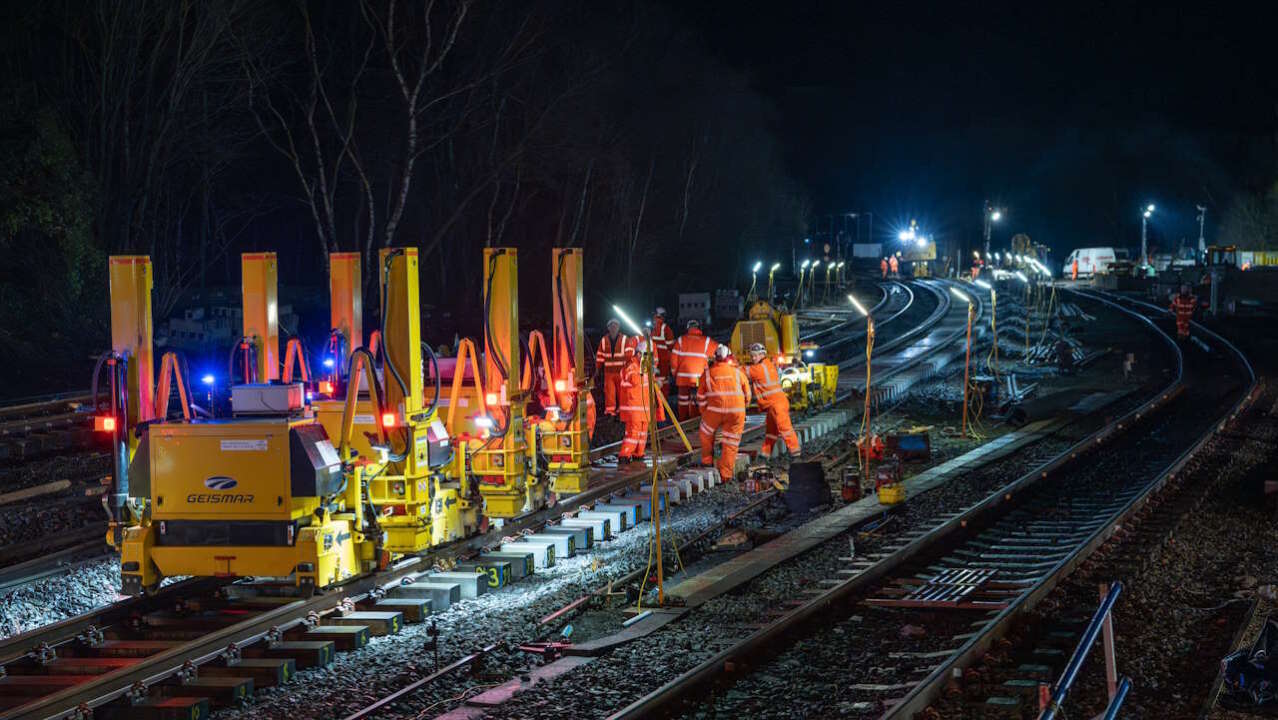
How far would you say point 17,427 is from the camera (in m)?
20.3

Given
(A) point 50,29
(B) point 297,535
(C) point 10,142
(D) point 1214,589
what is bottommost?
(D) point 1214,589

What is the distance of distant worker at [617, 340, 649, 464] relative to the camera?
17.4 m

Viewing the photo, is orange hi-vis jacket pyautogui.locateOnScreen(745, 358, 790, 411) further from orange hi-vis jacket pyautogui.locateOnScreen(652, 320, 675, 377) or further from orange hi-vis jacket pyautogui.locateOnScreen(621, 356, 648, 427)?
orange hi-vis jacket pyautogui.locateOnScreen(652, 320, 675, 377)

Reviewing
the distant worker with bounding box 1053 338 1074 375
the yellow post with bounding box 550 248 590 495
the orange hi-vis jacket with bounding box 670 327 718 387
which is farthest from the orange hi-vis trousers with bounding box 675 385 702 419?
the distant worker with bounding box 1053 338 1074 375

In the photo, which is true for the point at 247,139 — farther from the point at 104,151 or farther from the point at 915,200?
the point at 915,200

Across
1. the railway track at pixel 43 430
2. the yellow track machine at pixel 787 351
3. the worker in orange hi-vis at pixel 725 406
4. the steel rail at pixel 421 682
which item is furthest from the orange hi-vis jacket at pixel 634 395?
the railway track at pixel 43 430

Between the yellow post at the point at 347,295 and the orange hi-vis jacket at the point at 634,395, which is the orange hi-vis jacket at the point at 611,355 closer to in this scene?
the orange hi-vis jacket at the point at 634,395

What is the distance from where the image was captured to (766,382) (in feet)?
58.4

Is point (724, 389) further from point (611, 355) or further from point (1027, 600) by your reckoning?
point (1027, 600)

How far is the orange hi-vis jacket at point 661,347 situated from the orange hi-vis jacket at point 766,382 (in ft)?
15.6

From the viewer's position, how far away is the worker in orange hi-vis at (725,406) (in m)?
16.9

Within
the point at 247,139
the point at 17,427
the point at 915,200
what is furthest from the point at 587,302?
the point at 915,200

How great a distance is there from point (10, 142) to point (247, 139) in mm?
8384

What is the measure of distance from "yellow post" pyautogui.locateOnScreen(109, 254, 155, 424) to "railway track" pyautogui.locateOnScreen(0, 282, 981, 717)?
5.05 ft
